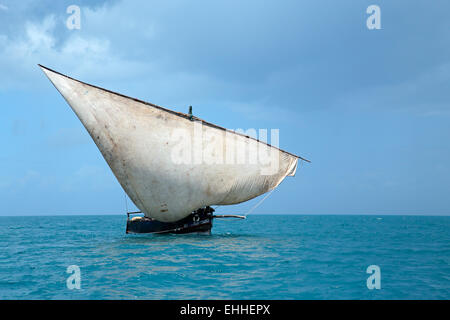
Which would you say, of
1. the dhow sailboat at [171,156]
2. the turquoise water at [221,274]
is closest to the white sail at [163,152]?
the dhow sailboat at [171,156]

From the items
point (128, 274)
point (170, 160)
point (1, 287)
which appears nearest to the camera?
point (1, 287)

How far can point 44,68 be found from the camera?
18.1 m

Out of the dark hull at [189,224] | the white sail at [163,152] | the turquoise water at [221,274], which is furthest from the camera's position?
the dark hull at [189,224]

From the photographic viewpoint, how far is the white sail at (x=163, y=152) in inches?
742

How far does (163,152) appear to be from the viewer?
19.2 meters

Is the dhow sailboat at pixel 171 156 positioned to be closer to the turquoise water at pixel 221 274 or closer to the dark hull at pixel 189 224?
the dark hull at pixel 189 224

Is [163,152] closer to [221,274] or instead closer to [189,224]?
Result: [189,224]

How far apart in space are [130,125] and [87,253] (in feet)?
23.2

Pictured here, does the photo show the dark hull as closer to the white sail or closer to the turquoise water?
the white sail

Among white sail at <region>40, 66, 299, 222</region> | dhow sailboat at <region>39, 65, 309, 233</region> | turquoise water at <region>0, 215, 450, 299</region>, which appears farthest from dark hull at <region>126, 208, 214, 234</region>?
turquoise water at <region>0, 215, 450, 299</region>

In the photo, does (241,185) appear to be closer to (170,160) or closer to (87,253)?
(170,160)

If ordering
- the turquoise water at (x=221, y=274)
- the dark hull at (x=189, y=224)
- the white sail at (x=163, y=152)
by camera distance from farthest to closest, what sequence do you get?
the dark hull at (x=189, y=224)
the white sail at (x=163, y=152)
the turquoise water at (x=221, y=274)

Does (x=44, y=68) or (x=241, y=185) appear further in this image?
(x=241, y=185)
